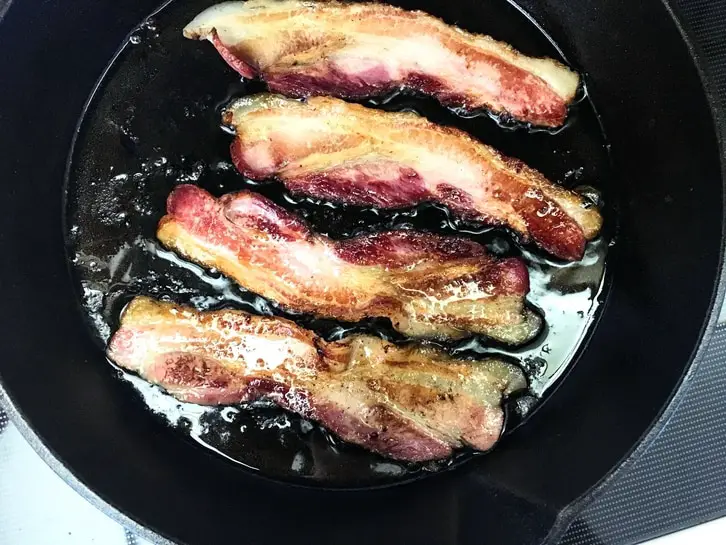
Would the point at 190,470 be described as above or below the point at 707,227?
below

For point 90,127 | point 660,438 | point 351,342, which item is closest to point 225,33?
point 90,127

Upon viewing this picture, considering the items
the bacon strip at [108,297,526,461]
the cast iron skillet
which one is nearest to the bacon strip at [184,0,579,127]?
the cast iron skillet

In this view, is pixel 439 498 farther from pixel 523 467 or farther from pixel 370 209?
pixel 370 209

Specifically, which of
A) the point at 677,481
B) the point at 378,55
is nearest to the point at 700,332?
the point at 677,481

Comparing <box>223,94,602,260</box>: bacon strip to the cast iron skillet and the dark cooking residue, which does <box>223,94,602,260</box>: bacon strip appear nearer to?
the dark cooking residue

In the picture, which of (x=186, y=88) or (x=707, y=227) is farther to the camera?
(x=186, y=88)

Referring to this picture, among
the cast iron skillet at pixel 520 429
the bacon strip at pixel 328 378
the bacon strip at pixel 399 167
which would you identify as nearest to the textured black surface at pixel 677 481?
the cast iron skillet at pixel 520 429

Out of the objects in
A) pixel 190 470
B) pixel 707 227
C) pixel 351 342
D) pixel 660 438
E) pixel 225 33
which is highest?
pixel 225 33
